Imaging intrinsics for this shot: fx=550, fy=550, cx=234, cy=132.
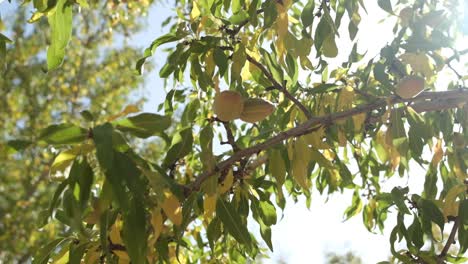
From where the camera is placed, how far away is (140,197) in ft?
2.62

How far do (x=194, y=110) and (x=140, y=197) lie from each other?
84 centimetres

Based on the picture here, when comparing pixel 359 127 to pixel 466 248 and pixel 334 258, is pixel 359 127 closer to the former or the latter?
pixel 466 248

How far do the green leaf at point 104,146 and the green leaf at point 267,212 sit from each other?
2.02ft

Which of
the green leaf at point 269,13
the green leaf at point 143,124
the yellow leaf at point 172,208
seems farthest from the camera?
the green leaf at point 269,13

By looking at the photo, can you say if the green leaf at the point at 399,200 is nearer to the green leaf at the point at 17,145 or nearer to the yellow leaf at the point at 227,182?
the yellow leaf at the point at 227,182

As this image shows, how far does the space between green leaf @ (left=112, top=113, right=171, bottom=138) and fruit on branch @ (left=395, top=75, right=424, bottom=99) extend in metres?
0.63

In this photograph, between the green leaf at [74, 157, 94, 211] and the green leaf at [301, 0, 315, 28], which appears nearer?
the green leaf at [74, 157, 94, 211]

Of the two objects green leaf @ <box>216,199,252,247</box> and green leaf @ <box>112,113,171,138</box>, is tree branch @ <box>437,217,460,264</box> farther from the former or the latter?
green leaf @ <box>112,113,171,138</box>

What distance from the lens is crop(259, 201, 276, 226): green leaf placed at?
49.8 inches

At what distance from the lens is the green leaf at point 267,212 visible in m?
1.26

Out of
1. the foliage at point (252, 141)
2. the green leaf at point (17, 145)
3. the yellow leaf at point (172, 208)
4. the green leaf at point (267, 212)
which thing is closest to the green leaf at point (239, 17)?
the foliage at point (252, 141)

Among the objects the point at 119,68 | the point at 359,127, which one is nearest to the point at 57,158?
the point at 359,127

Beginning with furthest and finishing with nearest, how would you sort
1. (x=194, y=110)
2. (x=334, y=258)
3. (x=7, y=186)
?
(x=334, y=258) < (x=7, y=186) < (x=194, y=110)

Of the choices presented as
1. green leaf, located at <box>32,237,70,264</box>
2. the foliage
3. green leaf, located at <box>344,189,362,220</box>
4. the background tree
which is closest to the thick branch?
the foliage
